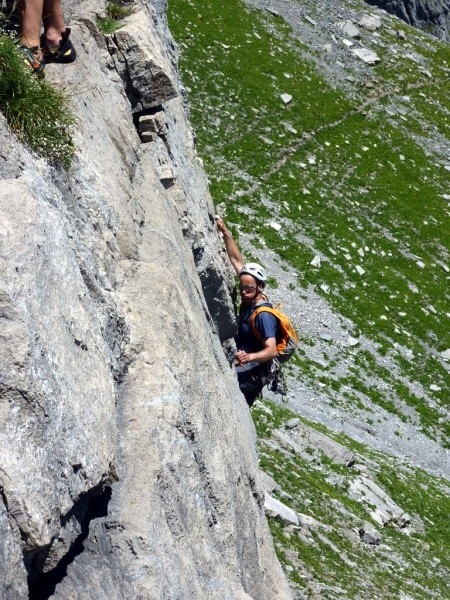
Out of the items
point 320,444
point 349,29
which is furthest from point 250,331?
point 349,29

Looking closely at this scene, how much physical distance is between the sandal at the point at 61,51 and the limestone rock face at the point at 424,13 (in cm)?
8327

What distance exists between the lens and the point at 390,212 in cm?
4725

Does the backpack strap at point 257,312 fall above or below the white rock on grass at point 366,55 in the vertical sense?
above

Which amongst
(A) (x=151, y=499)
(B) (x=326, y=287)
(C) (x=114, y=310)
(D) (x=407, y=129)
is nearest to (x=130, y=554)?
(A) (x=151, y=499)

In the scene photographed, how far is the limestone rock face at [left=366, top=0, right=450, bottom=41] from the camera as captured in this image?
88250 mm

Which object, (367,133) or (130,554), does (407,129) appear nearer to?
(367,133)

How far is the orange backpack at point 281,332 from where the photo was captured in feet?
43.7

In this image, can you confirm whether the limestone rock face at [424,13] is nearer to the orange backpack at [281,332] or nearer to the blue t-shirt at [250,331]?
the blue t-shirt at [250,331]

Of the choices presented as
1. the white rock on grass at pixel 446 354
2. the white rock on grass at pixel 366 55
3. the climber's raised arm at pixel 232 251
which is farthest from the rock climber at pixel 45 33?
the white rock on grass at pixel 366 55

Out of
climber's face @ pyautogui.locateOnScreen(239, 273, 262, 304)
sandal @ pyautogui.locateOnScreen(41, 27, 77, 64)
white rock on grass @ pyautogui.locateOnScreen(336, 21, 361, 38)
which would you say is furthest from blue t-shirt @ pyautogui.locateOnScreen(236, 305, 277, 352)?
white rock on grass @ pyautogui.locateOnScreen(336, 21, 361, 38)

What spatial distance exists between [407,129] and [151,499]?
170 feet

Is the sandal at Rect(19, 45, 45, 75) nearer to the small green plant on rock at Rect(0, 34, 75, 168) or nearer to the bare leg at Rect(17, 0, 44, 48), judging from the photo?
the bare leg at Rect(17, 0, 44, 48)

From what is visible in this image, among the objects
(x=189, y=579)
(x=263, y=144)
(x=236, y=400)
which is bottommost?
(x=263, y=144)

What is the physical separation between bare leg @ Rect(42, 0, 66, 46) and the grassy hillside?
10600mm
